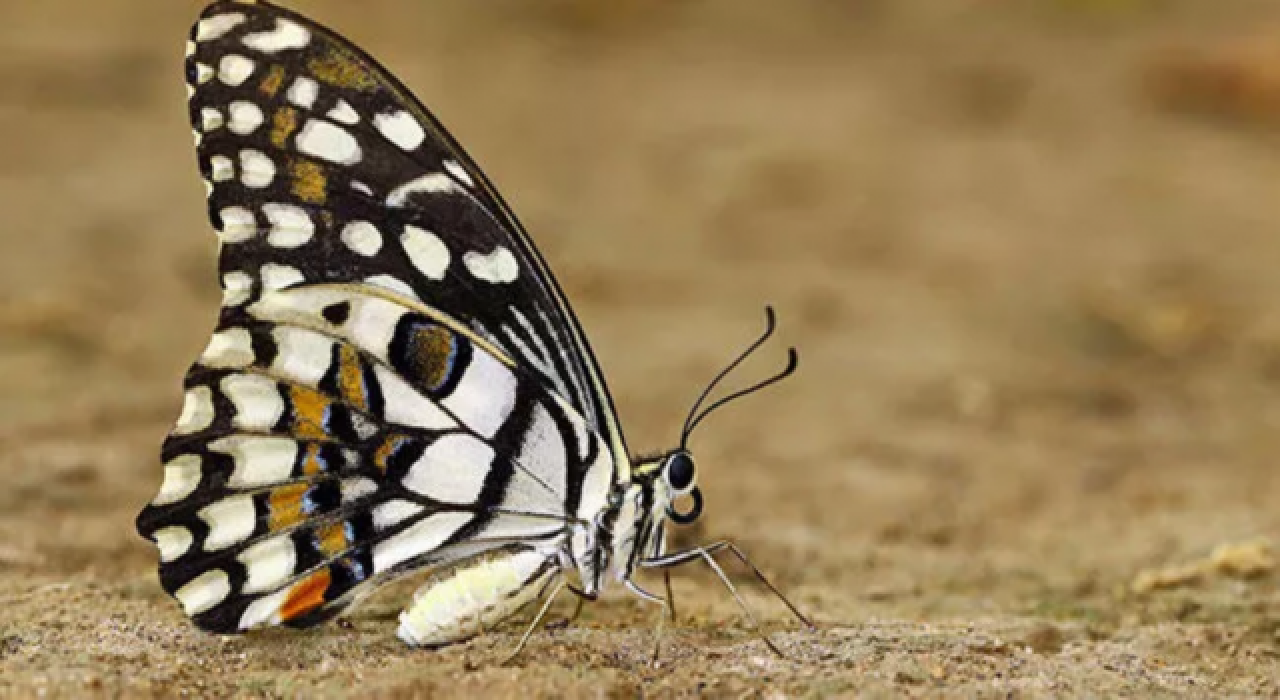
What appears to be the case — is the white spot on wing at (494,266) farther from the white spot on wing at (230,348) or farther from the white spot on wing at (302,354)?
the white spot on wing at (230,348)

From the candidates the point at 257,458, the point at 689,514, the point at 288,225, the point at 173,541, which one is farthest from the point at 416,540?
the point at 288,225

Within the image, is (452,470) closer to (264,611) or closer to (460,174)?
(264,611)

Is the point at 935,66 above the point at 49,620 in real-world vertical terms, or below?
above

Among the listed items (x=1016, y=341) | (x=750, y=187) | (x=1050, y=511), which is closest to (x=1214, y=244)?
(x=1016, y=341)

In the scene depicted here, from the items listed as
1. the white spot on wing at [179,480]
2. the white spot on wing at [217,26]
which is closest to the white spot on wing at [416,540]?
the white spot on wing at [179,480]

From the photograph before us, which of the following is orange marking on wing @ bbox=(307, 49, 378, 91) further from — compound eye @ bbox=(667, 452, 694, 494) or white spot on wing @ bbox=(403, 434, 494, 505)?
compound eye @ bbox=(667, 452, 694, 494)

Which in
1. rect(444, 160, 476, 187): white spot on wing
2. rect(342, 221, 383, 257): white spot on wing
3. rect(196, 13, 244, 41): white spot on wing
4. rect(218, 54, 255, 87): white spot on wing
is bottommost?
rect(342, 221, 383, 257): white spot on wing

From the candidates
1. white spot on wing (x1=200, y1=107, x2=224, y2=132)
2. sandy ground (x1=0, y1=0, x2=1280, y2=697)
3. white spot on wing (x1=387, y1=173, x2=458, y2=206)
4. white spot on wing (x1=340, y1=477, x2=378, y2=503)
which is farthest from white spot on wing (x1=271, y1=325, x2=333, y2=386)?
sandy ground (x1=0, y1=0, x2=1280, y2=697)

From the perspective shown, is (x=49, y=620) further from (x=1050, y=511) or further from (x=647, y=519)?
(x=1050, y=511)
